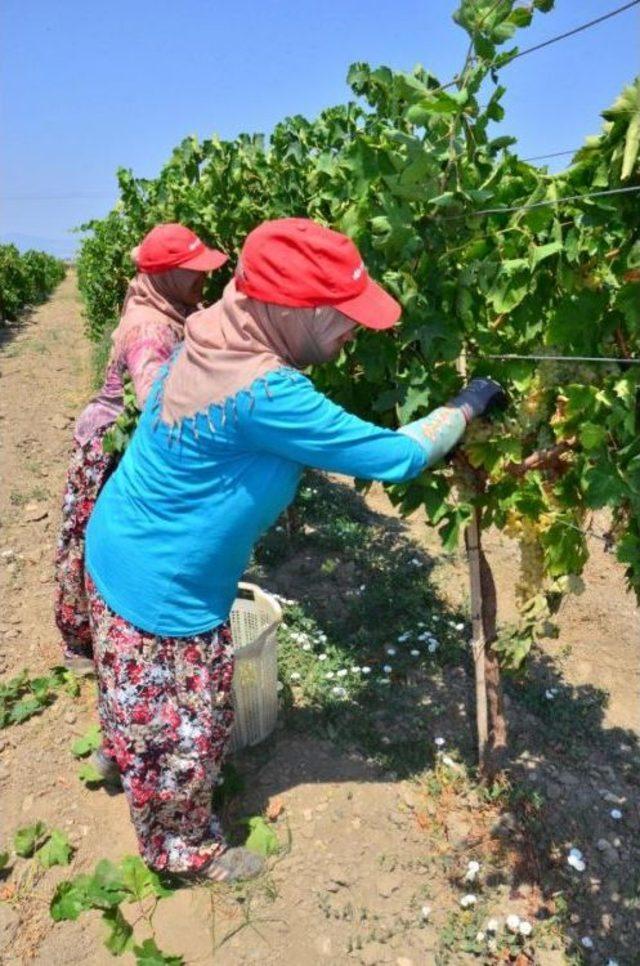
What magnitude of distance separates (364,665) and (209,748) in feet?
4.64

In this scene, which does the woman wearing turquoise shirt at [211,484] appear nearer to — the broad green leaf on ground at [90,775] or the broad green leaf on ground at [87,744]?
the broad green leaf on ground at [90,775]

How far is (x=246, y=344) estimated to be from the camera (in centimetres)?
171

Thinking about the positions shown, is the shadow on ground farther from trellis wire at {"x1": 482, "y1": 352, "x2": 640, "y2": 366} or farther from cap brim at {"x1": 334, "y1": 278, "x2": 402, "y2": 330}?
cap brim at {"x1": 334, "y1": 278, "x2": 402, "y2": 330}

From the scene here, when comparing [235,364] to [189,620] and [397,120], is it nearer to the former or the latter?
[189,620]

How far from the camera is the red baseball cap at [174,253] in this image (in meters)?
2.67

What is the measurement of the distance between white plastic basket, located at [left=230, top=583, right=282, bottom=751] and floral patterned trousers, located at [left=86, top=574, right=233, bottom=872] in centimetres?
39

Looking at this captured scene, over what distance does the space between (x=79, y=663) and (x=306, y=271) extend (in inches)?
98.7

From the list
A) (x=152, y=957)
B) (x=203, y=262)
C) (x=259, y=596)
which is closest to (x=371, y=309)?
(x=203, y=262)

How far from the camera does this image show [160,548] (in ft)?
6.61

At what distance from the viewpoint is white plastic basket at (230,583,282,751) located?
2744 millimetres

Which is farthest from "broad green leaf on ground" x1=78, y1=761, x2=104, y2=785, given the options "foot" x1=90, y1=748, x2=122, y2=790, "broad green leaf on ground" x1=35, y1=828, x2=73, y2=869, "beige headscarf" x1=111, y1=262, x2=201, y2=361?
"beige headscarf" x1=111, y1=262, x2=201, y2=361

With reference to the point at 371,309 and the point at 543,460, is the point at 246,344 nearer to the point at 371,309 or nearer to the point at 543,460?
the point at 371,309

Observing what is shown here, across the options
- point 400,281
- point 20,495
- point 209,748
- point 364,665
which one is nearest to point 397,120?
point 400,281

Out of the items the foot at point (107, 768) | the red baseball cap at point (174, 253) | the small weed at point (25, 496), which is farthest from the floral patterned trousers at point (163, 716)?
the small weed at point (25, 496)
